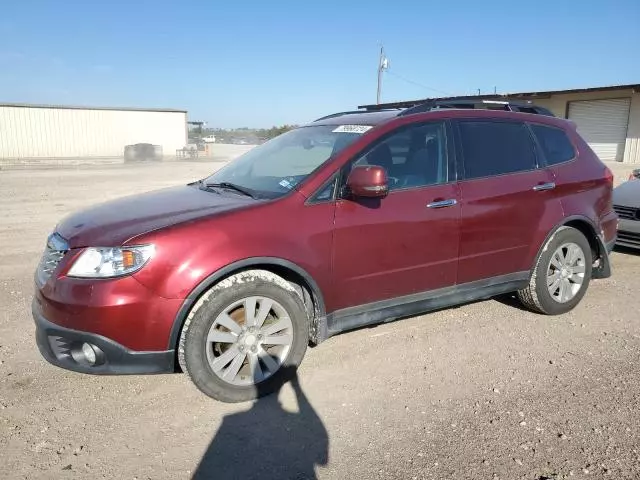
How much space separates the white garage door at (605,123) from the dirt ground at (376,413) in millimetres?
21540

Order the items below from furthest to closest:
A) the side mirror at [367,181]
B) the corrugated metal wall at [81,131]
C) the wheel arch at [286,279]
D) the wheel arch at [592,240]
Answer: the corrugated metal wall at [81,131] → the wheel arch at [592,240] → the side mirror at [367,181] → the wheel arch at [286,279]

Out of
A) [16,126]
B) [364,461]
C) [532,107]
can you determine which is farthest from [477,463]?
[16,126]

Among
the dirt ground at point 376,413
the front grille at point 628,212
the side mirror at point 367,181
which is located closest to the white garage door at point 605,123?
the front grille at point 628,212

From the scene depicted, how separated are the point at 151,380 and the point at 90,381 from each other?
0.40m

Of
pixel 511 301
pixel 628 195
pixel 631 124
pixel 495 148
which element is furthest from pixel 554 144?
pixel 631 124

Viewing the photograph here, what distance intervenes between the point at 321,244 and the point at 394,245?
23.1 inches

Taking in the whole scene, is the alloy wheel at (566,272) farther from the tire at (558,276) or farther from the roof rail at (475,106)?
the roof rail at (475,106)

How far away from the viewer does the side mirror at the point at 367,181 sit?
10.9 feet

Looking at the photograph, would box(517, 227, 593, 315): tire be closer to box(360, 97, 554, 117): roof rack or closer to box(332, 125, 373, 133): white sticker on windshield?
box(360, 97, 554, 117): roof rack

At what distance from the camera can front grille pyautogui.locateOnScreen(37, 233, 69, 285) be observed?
306 cm

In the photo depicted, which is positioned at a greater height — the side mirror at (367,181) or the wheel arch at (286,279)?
the side mirror at (367,181)

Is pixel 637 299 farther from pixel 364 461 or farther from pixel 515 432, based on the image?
pixel 364 461

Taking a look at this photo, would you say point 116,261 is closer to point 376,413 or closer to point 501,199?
point 376,413

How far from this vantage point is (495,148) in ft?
13.9
